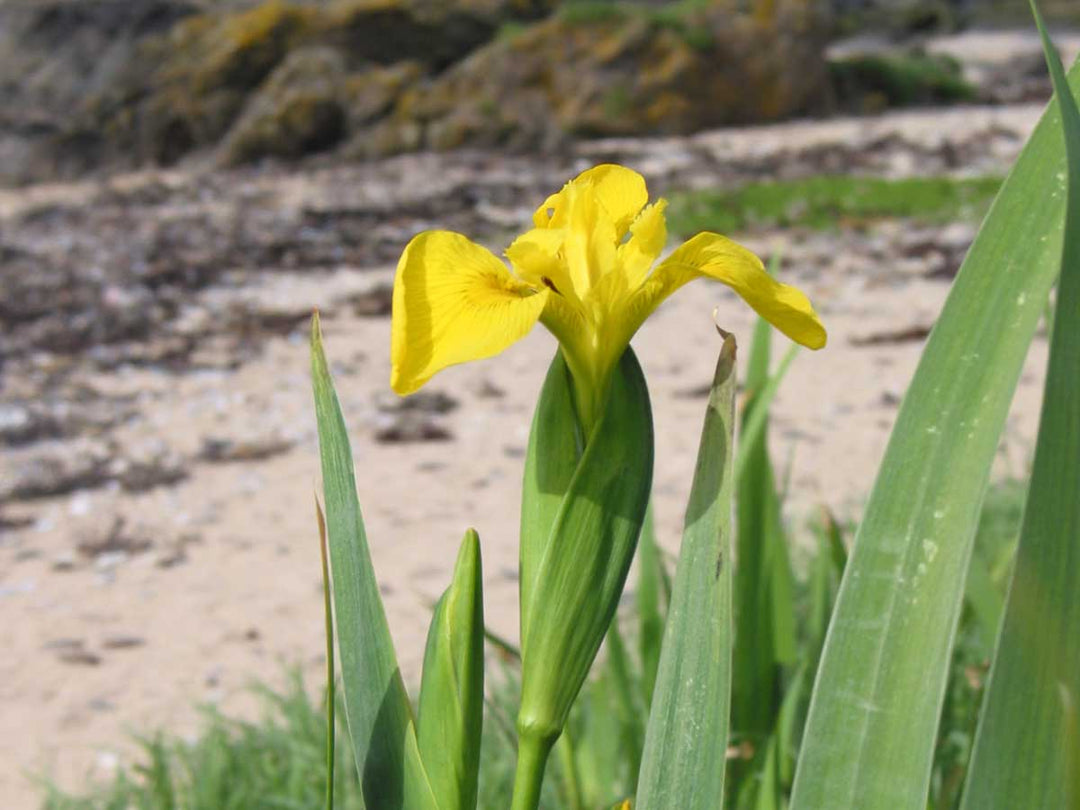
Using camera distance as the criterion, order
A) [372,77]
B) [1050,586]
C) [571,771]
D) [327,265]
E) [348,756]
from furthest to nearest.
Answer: [372,77] < [327,265] < [348,756] < [571,771] < [1050,586]

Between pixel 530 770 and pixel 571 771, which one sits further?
pixel 571 771

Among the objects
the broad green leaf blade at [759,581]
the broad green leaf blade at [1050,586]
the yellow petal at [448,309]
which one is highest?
the yellow petal at [448,309]

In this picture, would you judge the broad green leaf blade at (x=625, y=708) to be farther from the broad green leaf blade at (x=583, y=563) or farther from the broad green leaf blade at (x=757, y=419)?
the broad green leaf blade at (x=583, y=563)

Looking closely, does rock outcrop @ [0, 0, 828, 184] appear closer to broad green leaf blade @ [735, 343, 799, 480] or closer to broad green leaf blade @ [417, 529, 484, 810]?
broad green leaf blade @ [735, 343, 799, 480]

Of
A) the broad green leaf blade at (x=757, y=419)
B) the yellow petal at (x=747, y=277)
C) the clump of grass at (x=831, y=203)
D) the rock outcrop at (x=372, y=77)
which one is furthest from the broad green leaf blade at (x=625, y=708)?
the rock outcrop at (x=372, y=77)

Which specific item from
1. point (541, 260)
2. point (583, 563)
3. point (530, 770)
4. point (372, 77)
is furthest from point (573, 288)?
point (372, 77)

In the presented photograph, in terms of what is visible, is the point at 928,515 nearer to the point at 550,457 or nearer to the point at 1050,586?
the point at 1050,586
